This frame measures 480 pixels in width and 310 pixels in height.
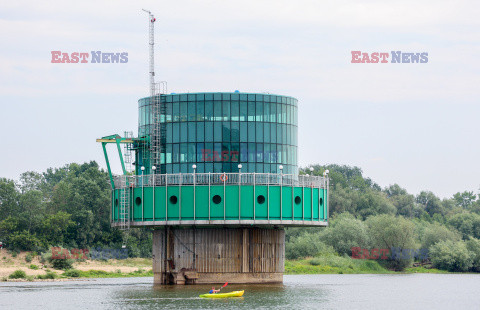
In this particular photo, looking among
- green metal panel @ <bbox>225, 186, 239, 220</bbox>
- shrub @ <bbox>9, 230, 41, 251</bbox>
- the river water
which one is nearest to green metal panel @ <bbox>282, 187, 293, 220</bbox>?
green metal panel @ <bbox>225, 186, 239, 220</bbox>

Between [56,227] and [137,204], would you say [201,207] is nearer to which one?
[137,204]

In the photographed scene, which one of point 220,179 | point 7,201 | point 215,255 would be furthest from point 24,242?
point 220,179

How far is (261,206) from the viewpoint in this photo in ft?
280

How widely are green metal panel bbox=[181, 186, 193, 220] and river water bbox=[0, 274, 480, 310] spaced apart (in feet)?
21.8

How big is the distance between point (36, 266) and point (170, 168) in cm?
3816

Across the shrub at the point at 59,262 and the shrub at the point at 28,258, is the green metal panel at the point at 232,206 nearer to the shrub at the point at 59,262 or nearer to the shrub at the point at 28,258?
the shrub at the point at 59,262

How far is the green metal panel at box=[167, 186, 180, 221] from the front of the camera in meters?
85.7

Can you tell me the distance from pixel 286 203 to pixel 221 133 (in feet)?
31.4

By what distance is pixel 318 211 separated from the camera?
89500 mm

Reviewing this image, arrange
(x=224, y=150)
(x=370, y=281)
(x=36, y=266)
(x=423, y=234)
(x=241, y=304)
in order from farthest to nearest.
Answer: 1. (x=423, y=234)
2. (x=36, y=266)
3. (x=370, y=281)
4. (x=224, y=150)
5. (x=241, y=304)

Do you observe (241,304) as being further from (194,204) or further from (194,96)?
(194,96)

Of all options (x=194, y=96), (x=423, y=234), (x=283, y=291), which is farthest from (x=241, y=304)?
(x=423, y=234)

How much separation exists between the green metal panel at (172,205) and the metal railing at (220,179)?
760mm

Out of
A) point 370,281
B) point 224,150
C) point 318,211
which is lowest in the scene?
point 370,281
